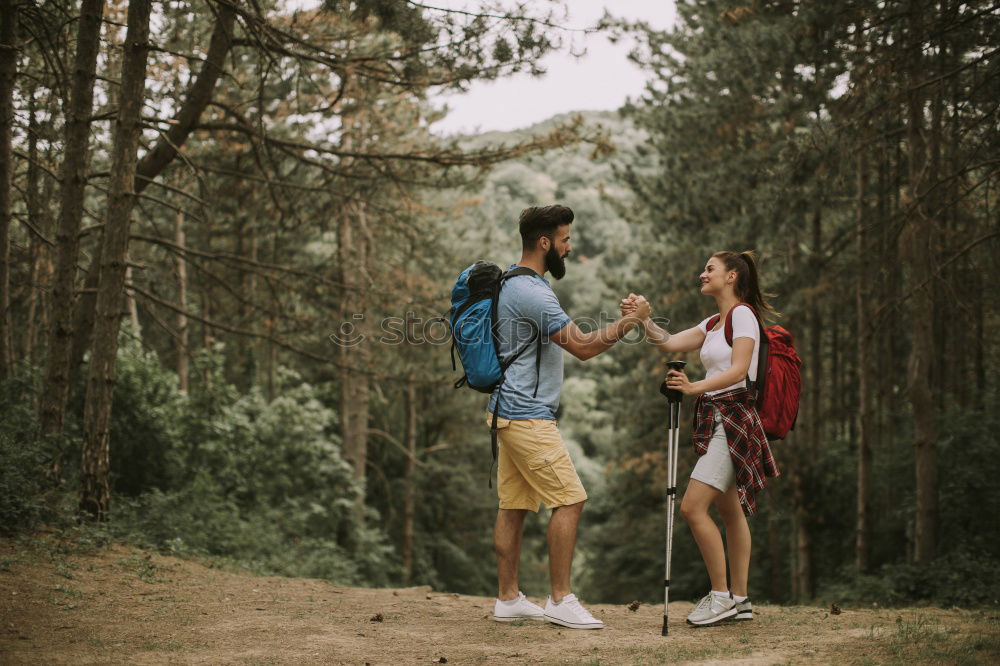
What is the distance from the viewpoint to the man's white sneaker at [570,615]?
16.0ft

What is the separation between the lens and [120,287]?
26.5ft

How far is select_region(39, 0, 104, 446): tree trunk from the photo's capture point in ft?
26.1

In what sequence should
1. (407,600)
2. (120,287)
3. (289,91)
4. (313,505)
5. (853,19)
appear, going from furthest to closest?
1. (313,505)
2. (289,91)
3. (853,19)
4. (120,287)
5. (407,600)

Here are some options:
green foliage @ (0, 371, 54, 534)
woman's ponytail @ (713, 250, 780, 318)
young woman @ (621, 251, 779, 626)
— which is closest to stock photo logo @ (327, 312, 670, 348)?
young woman @ (621, 251, 779, 626)

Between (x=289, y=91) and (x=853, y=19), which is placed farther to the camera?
(x=289, y=91)

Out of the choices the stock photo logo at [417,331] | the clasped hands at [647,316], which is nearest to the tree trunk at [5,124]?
the stock photo logo at [417,331]

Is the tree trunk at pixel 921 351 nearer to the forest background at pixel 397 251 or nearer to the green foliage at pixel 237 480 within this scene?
the forest background at pixel 397 251

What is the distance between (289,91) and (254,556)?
7979 mm

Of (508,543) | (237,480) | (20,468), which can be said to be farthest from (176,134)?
(508,543)

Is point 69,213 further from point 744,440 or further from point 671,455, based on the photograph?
point 744,440

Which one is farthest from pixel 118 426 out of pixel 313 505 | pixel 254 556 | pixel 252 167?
pixel 313 505

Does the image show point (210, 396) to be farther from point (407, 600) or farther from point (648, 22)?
point (648, 22)

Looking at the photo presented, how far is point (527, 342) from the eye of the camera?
4.87 metres

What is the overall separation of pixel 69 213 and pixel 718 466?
21.6 feet
